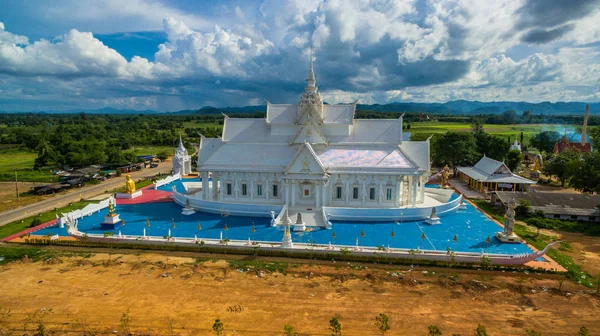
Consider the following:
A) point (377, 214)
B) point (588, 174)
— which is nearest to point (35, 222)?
point (377, 214)

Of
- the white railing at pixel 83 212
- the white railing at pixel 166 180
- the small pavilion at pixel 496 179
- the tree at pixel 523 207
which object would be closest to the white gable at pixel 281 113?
the white railing at pixel 83 212

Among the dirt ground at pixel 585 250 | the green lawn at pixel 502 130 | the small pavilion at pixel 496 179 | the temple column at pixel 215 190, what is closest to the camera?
the dirt ground at pixel 585 250

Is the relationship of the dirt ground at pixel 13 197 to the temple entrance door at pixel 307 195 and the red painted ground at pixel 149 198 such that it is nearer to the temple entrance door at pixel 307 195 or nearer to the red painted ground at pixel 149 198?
the red painted ground at pixel 149 198

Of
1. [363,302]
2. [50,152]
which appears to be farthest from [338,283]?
[50,152]

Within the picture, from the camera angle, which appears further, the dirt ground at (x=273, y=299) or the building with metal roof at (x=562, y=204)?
the building with metal roof at (x=562, y=204)

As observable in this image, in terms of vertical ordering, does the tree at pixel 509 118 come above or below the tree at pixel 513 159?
above

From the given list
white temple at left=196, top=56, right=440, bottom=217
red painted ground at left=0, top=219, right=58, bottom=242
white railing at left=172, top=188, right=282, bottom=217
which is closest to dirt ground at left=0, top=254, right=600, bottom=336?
red painted ground at left=0, top=219, right=58, bottom=242

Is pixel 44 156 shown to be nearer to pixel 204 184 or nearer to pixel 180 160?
pixel 180 160
